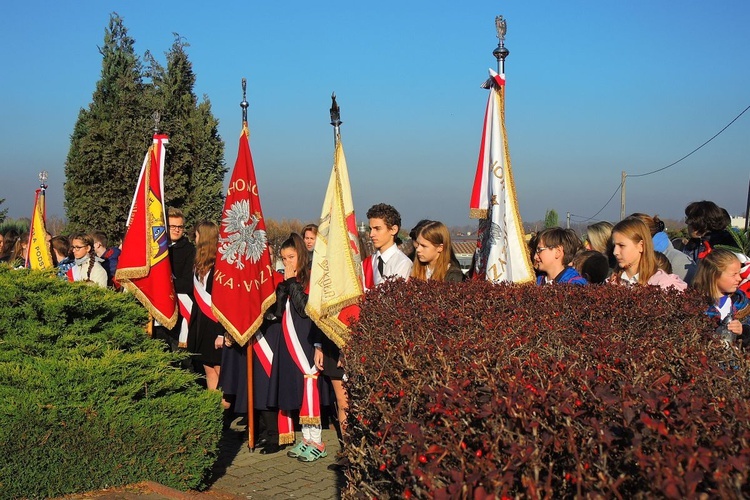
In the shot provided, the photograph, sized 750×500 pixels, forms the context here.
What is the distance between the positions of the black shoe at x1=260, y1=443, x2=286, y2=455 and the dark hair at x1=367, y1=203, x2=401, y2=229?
2.39 metres

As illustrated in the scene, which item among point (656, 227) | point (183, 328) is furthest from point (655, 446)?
point (183, 328)

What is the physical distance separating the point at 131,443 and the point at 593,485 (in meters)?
4.00

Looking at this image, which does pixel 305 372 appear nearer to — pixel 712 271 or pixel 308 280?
pixel 308 280

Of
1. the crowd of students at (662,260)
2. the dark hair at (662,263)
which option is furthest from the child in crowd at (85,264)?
the dark hair at (662,263)

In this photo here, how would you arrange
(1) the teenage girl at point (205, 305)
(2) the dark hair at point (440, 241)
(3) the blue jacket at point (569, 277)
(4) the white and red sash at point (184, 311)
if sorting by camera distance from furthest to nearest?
(4) the white and red sash at point (184, 311)
(1) the teenage girl at point (205, 305)
(2) the dark hair at point (440, 241)
(3) the blue jacket at point (569, 277)

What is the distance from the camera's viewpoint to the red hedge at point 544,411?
6.59 feet

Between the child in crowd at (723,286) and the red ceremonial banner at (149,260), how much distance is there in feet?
16.6

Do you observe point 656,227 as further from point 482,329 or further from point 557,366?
point 557,366

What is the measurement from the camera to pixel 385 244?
7.30 metres

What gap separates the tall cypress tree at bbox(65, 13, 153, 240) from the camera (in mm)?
19141

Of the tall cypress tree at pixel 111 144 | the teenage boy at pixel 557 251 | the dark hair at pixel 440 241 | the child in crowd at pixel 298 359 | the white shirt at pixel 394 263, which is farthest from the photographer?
the tall cypress tree at pixel 111 144

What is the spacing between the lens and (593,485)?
2.03 meters

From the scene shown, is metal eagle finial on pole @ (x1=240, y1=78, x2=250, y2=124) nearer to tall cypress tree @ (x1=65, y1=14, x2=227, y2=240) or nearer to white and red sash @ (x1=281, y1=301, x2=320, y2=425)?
white and red sash @ (x1=281, y1=301, x2=320, y2=425)

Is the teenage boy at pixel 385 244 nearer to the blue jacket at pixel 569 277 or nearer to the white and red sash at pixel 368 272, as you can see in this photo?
the white and red sash at pixel 368 272
